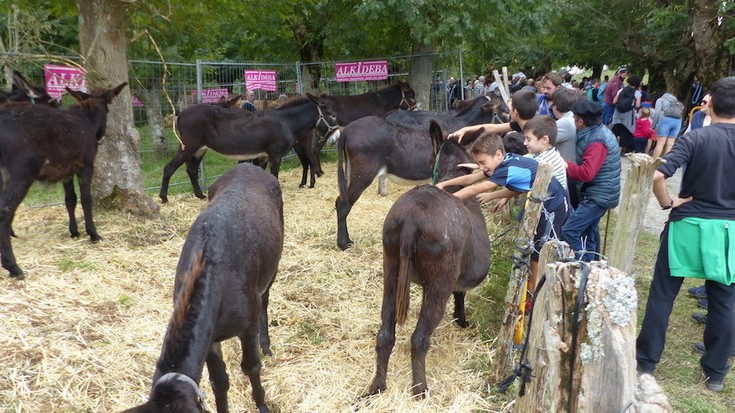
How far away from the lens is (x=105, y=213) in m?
6.69

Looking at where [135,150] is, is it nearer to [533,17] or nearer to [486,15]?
[486,15]

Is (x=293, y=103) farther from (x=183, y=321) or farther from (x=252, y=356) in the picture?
(x=183, y=321)

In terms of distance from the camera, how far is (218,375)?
9.13ft

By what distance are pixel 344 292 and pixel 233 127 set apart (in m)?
4.51

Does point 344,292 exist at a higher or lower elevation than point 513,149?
lower

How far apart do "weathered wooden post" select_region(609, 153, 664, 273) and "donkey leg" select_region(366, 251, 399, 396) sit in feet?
4.31

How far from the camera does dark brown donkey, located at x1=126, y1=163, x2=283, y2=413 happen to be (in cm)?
216

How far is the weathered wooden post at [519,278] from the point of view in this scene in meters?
3.19

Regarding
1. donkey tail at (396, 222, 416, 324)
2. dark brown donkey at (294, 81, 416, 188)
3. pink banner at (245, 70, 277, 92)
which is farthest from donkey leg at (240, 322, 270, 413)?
pink banner at (245, 70, 277, 92)

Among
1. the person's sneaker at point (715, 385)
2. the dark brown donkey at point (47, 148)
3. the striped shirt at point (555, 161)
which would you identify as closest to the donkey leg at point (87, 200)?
the dark brown donkey at point (47, 148)

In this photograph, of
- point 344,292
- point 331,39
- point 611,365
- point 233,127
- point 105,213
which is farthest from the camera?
point 331,39

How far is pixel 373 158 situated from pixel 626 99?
7697mm

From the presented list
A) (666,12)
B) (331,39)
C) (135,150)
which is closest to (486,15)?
(331,39)

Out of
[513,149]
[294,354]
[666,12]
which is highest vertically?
[666,12]
